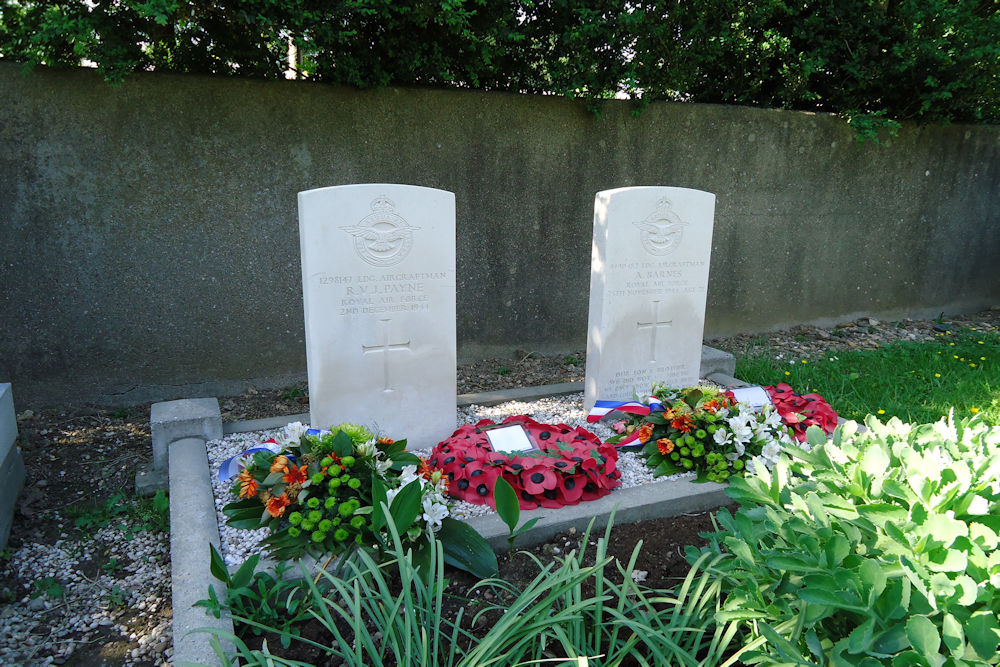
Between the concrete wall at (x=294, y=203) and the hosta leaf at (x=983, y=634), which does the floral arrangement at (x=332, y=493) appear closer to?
the hosta leaf at (x=983, y=634)

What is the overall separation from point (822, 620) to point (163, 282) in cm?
402

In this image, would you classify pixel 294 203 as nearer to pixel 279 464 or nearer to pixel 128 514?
pixel 128 514

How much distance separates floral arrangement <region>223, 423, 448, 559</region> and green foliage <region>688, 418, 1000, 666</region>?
3.13 feet

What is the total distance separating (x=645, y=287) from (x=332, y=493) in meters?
2.21

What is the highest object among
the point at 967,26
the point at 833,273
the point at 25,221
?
the point at 967,26

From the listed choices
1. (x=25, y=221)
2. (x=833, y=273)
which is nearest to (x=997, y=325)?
(x=833, y=273)

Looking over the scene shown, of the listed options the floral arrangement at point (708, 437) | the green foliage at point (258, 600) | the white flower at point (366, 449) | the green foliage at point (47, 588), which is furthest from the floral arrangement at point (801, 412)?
the green foliage at point (47, 588)

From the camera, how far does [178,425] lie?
2.99 meters

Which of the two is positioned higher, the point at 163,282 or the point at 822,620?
the point at 163,282

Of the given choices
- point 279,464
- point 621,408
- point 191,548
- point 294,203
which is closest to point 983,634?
point 279,464

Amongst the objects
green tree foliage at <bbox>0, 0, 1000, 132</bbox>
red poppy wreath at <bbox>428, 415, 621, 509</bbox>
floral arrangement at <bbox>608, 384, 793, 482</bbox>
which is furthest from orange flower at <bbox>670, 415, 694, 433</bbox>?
green tree foliage at <bbox>0, 0, 1000, 132</bbox>

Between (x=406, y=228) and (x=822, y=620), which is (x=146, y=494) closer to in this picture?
(x=406, y=228)

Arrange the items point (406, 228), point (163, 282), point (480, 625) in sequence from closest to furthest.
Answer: point (480, 625) → point (406, 228) → point (163, 282)

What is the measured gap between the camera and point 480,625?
1.77 meters
